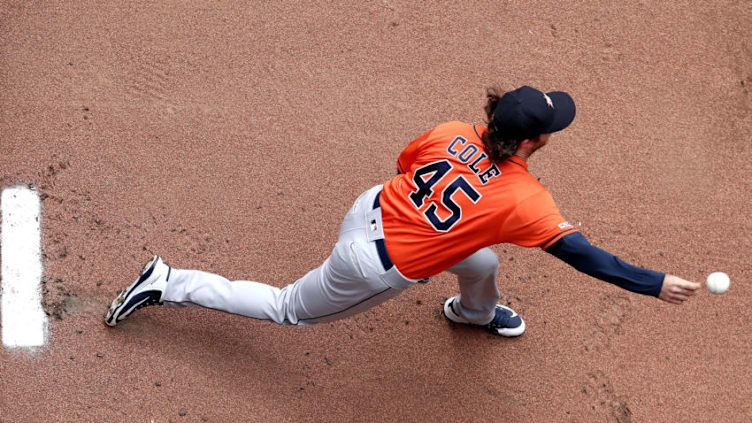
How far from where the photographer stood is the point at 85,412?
3.04m

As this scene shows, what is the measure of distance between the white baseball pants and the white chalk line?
73 cm

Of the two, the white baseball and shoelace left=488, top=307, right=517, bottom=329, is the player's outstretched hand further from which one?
shoelace left=488, top=307, right=517, bottom=329

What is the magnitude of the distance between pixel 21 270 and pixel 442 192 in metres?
2.22

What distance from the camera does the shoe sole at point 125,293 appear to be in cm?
308

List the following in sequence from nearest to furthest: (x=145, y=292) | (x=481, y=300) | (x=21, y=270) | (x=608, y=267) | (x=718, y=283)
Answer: (x=608, y=267)
(x=718, y=283)
(x=145, y=292)
(x=481, y=300)
(x=21, y=270)

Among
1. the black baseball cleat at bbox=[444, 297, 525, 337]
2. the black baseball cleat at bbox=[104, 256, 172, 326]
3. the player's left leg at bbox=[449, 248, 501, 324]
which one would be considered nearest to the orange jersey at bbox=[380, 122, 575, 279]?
the player's left leg at bbox=[449, 248, 501, 324]

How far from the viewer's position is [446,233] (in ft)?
8.36

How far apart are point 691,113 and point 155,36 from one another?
11.3ft

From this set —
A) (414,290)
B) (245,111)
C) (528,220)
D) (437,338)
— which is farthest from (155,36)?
(528,220)

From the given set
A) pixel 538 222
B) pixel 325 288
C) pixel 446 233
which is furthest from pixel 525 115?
pixel 325 288

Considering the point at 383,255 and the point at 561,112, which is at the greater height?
the point at 561,112

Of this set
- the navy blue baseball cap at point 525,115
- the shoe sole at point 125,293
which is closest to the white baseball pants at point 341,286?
the shoe sole at point 125,293

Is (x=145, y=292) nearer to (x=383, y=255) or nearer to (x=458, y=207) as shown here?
(x=383, y=255)

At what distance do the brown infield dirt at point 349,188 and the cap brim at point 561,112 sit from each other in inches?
51.6
